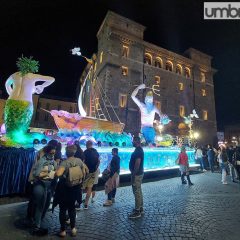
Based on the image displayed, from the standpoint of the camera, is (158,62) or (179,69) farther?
(179,69)

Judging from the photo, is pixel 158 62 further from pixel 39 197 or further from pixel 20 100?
pixel 39 197

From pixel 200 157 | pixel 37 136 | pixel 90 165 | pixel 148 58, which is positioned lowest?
pixel 90 165

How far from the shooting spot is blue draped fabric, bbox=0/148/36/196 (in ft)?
21.2

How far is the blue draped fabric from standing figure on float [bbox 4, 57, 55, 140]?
2142mm

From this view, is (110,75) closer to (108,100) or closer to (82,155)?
(108,100)

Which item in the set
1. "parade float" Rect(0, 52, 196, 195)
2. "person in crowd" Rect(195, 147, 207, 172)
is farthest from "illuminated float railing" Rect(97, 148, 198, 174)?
"person in crowd" Rect(195, 147, 207, 172)

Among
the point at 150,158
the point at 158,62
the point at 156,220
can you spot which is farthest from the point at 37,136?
the point at 158,62

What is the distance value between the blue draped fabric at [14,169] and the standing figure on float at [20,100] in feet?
7.03

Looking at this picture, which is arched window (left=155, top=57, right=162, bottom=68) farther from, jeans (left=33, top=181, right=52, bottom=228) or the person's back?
jeans (left=33, top=181, right=52, bottom=228)

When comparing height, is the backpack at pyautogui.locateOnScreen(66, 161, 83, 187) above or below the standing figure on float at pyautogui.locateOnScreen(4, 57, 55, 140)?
below

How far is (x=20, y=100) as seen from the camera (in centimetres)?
884

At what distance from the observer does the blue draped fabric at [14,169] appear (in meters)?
6.45

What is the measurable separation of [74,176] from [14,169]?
359 cm

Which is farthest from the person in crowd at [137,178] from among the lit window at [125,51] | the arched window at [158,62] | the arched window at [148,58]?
the arched window at [158,62]
